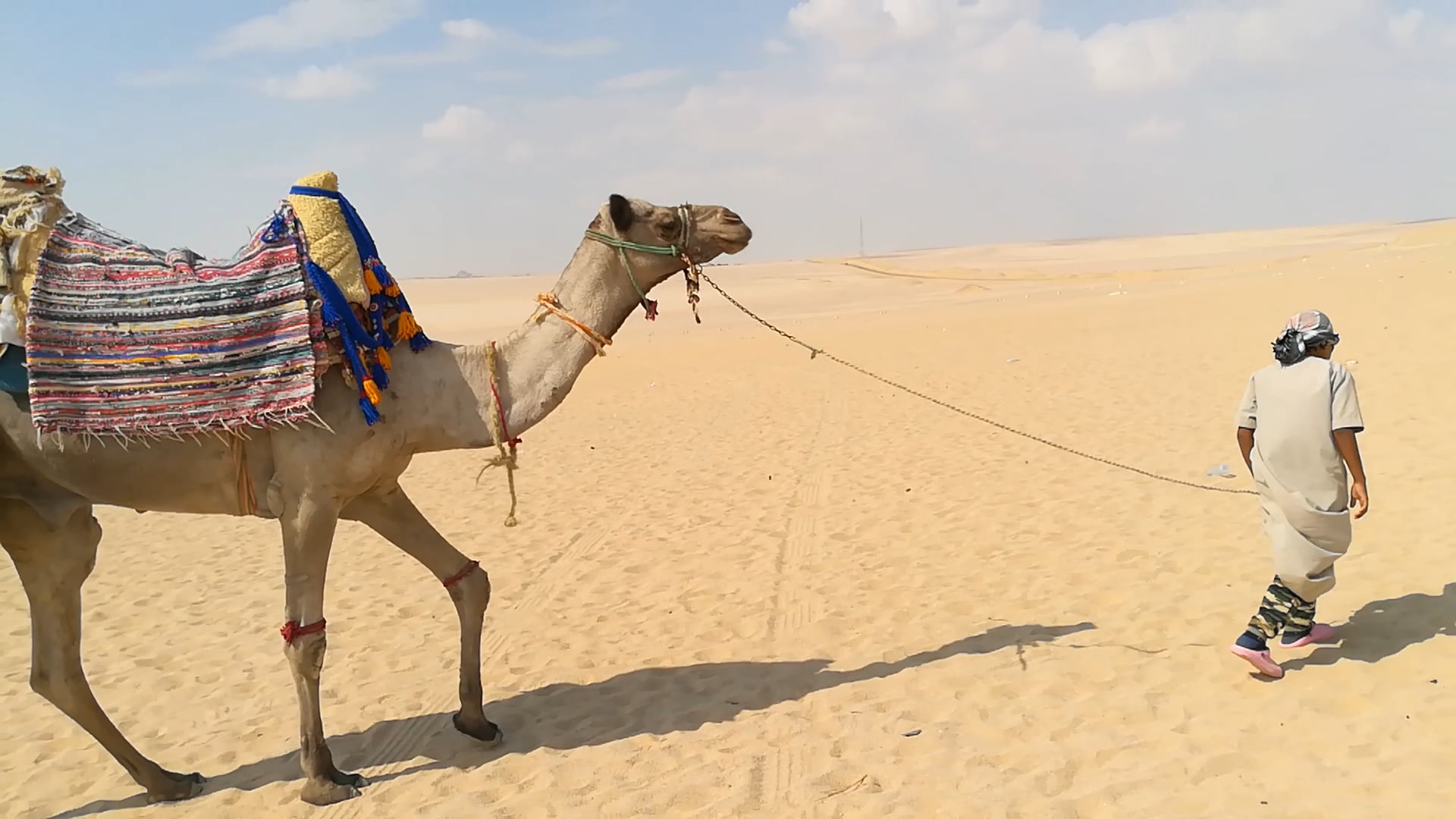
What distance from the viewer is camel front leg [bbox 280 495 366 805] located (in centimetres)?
452

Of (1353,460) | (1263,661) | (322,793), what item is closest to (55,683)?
(322,793)

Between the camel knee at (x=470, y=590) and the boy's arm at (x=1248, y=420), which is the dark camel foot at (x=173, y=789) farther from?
the boy's arm at (x=1248, y=420)

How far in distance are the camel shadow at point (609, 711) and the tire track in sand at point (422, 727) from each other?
0.01m

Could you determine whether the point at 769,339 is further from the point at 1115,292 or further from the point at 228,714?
the point at 228,714

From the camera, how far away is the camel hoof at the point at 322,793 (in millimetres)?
4672

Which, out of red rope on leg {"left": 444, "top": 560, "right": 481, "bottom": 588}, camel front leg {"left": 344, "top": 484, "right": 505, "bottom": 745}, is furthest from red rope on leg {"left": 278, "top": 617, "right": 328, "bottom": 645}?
red rope on leg {"left": 444, "top": 560, "right": 481, "bottom": 588}

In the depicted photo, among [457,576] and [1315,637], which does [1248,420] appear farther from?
[457,576]

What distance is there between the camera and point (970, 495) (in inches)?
389

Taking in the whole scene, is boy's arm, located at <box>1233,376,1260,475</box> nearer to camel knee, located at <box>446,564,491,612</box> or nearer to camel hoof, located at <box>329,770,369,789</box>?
camel knee, located at <box>446,564,491,612</box>

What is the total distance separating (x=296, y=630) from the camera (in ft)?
15.0

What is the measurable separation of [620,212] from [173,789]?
140 inches

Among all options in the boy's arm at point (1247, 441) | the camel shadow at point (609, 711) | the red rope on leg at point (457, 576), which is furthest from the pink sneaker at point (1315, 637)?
the red rope on leg at point (457, 576)

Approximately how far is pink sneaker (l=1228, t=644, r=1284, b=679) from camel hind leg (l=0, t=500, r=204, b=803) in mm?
5315

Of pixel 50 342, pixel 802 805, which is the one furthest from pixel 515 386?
pixel 802 805
